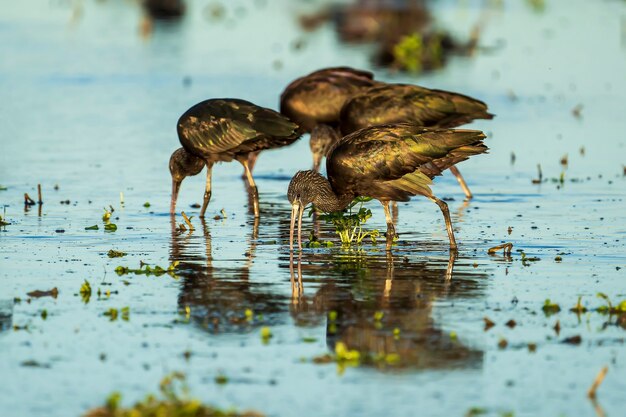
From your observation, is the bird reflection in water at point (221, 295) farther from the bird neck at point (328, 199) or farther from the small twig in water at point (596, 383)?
the small twig in water at point (596, 383)

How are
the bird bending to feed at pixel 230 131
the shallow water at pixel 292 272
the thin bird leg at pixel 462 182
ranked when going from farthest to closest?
the thin bird leg at pixel 462 182 → the bird bending to feed at pixel 230 131 → the shallow water at pixel 292 272

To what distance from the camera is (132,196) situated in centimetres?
1752

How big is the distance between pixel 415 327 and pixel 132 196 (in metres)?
7.56

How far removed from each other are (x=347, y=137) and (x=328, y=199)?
2.15 feet

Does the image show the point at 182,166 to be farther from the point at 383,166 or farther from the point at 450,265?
the point at 450,265

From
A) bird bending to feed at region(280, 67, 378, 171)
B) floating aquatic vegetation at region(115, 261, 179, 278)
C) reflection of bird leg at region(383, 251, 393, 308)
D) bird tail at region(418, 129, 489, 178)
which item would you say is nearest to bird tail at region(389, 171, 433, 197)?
bird tail at region(418, 129, 489, 178)

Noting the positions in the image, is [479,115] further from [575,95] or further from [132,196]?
[575,95]

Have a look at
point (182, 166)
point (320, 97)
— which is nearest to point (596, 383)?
point (182, 166)

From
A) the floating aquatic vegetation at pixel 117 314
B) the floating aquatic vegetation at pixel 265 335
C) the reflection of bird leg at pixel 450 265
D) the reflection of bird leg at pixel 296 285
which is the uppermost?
the reflection of bird leg at pixel 450 265

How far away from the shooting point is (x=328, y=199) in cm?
1420

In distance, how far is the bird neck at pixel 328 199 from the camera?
14.2 meters

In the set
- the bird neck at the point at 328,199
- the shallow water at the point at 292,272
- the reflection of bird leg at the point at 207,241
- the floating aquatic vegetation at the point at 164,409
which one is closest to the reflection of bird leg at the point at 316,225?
the shallow water at the point at 292,272

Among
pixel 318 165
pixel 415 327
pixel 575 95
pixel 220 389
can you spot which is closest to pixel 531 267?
pixel 415 327

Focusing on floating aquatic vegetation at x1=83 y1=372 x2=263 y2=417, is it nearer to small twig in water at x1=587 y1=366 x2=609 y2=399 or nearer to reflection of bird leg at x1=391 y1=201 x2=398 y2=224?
small twig in water at x1=587 y1=366 x2=609 y2=399
